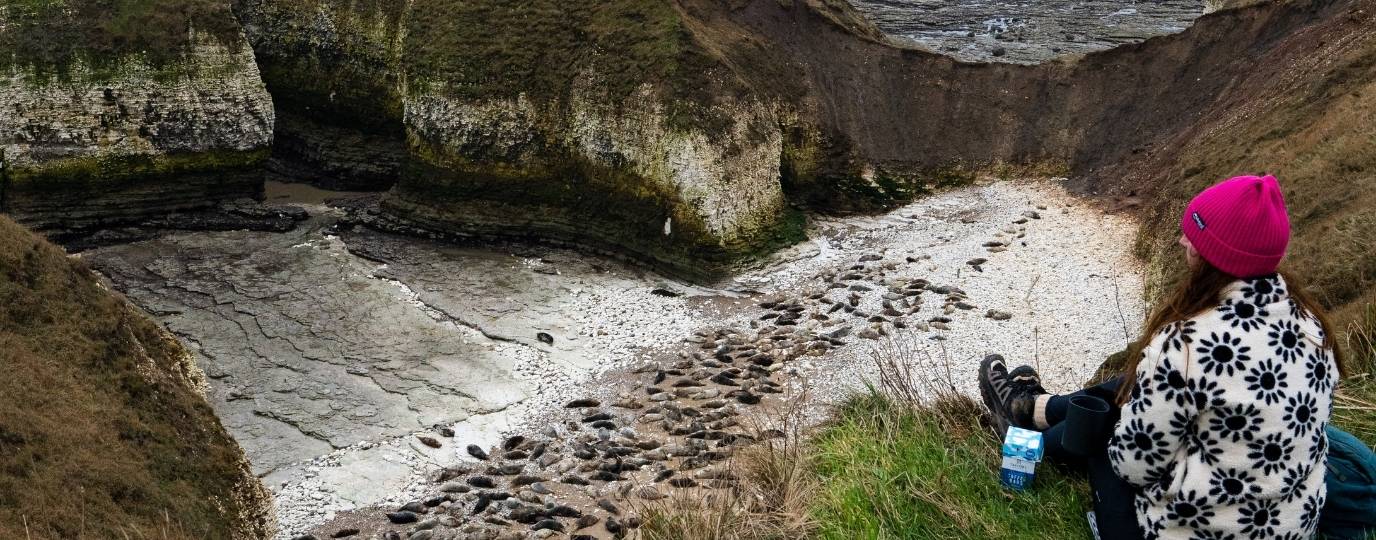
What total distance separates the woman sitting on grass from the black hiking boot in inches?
58.1

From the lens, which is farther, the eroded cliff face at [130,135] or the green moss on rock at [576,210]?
the eroded cliff face at [130,135]

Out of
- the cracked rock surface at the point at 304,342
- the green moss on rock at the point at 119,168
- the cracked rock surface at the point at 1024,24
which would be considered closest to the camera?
the cracked rock surface at the point at 304,342

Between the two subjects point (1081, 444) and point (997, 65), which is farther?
point (997, 65)

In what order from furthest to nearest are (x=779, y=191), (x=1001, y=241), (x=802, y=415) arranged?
(x=779, y=191)
(x=1001, y=241)
(x=802, y=415)

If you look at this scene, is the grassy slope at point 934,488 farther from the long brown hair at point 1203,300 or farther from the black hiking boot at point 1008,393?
the long brown hair at point 1203,300

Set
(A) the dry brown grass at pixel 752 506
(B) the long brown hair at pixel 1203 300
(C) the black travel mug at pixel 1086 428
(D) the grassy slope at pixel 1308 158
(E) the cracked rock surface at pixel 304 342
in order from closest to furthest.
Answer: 1. (B) the long brown hair at pixel 1203 300
2. (C) the black travel mug at pixel 1086 428
3. (A) the dry brown grass at pixel 752 506
4. (D) the grassy slope at pixel 1308 158
5. (E) the cracked rock surface at pixel 304 342

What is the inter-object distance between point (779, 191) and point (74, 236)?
33.9 feet

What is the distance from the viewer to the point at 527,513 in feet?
27.8

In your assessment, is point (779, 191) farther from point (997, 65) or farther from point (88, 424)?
point (88, 424)

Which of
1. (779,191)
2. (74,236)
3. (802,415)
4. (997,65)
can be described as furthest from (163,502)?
(997,65)

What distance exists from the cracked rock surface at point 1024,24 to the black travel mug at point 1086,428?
15670mm

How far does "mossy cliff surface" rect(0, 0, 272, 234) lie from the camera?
1595 centimetres

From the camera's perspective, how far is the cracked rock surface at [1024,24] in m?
21.4

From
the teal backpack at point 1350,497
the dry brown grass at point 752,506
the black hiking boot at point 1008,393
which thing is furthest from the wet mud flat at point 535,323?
the teal backpack at point 1350,497
